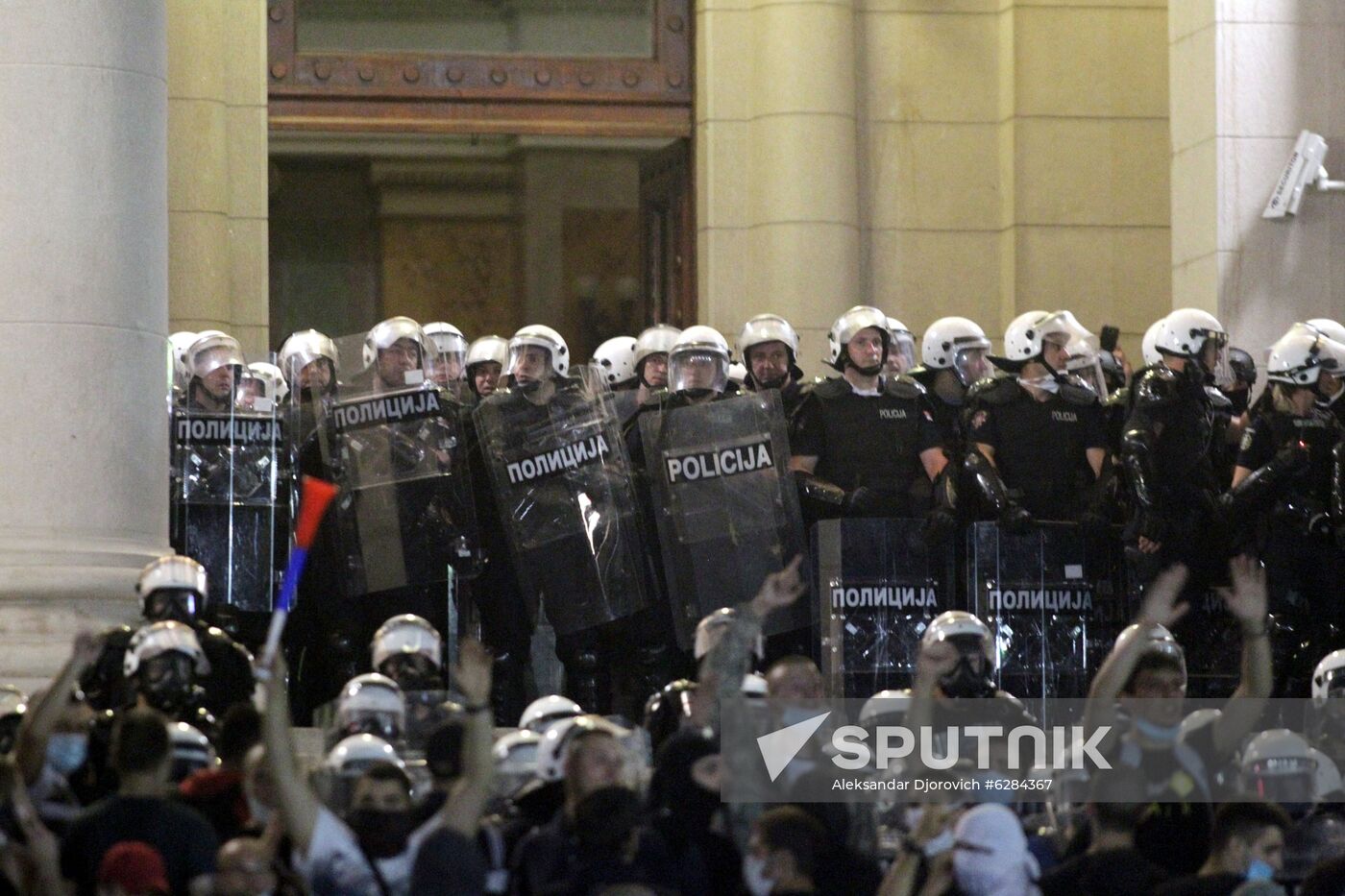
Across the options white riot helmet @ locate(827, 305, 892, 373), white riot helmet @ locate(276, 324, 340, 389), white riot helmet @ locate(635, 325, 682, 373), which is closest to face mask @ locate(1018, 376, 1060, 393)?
white riot helmet @ locate(827, 305, 892, 373)

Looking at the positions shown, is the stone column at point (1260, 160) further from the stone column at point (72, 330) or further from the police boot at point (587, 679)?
the stone column at point (72, 330)

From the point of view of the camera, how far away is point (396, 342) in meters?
14.7

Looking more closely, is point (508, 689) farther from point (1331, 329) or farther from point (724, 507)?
point (1331, 329)

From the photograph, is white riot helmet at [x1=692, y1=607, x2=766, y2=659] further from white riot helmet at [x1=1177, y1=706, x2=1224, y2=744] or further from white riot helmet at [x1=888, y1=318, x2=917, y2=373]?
white riot helmet at [x1=888, y1=318, x2=917, y2=373]

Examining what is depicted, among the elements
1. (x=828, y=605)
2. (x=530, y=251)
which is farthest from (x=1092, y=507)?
(x=530, y=251)

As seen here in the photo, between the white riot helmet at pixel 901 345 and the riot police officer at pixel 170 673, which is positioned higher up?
the white riot helmet at pixel 901 345

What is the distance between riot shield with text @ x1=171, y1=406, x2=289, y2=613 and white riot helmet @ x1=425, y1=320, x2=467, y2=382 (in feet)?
3.42

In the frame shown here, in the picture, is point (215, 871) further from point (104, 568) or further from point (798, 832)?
point (104, 568)

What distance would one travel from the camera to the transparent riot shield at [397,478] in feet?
47.2

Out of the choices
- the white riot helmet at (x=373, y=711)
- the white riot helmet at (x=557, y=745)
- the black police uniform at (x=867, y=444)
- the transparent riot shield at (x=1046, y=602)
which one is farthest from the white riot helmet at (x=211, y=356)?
the white riot helmet at (x=557, y=745)

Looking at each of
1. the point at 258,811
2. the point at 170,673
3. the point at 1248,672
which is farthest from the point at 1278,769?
the point at 170,673

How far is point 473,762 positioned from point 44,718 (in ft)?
5.13

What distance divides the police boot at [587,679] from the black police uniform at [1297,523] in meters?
3.14

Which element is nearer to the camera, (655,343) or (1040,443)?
(1040,443)
